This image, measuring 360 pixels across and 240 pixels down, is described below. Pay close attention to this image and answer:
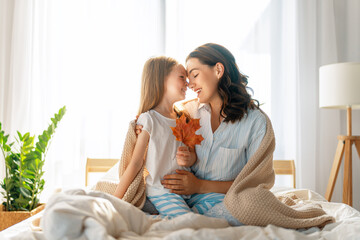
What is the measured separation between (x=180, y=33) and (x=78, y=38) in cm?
96

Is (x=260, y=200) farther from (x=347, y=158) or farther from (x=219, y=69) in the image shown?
(x=347, y=158)

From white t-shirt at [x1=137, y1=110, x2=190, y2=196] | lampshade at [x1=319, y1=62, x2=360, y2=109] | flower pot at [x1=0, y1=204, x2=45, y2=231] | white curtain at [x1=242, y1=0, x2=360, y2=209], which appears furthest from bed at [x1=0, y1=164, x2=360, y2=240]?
white curtain at [x1=242, y1=0, x2=360, y2=209]

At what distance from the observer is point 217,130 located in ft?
5.40

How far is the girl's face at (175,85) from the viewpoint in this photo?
1696 millimetres

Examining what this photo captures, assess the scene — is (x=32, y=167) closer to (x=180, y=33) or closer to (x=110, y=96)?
(x=110, y=96)

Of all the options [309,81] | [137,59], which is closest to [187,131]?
[137,59]

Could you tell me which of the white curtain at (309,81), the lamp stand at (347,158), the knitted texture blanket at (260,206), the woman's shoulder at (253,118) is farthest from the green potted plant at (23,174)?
the lamp stand at (347,158)

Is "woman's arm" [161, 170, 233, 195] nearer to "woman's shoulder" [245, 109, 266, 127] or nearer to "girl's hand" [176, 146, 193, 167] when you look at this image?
"girl's hand" [176, 146, 193, 167]

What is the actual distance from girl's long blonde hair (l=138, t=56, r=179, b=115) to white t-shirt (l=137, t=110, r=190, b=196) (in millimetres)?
88

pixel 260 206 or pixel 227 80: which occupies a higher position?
pixel 227 80

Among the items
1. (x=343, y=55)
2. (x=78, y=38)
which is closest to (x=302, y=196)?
(x=343, y=55)

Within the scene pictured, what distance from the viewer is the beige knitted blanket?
1270 mm

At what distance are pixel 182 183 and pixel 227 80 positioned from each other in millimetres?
567

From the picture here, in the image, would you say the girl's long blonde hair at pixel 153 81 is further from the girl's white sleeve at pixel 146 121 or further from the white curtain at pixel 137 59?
the white curtain at pixel 137 59
